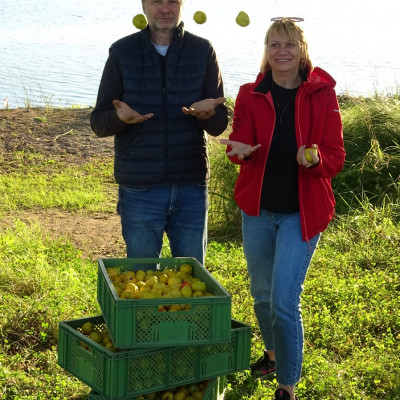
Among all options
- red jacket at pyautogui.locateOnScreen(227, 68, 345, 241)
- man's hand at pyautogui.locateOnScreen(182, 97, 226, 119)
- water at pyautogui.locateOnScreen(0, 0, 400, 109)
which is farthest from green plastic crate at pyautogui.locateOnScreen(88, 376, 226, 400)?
water at pyautogui.locateOnScreen(0, 0, 400, 109)

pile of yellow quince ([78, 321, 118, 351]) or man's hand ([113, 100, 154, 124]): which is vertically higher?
man's hand ([113, 100, 154, 124])

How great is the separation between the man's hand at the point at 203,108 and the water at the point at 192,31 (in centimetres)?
589

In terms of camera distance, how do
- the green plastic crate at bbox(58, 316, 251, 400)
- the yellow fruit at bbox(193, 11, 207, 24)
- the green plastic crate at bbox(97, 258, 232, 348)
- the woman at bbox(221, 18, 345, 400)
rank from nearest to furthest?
the green plastic crate at bbox(97, 258, 232, 348), the green plastic crate at bbox(58, 316, 251, 400), the woman at bbox(221, 18, 345, 400), the yellow fruit at bbox(193, 11, 207, 24)

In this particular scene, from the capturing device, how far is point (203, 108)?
12.1 ft

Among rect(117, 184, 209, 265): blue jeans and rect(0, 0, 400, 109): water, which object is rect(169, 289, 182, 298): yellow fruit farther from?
rect(0, 0, 400, 109): water

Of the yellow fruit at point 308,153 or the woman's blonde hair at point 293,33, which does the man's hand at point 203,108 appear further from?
the yellow fruit at point 308,153

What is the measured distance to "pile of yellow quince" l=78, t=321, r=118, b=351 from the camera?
11.7ft

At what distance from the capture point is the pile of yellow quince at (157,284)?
3.43 m

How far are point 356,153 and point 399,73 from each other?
809cm

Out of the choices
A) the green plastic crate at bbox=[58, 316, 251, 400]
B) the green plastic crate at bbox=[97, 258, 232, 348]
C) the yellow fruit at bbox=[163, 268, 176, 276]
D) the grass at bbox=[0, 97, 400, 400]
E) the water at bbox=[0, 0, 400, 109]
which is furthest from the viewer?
the water at bbox=[0, 0, 400, 109]

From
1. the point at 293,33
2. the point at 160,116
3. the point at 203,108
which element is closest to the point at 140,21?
the point at 160,116

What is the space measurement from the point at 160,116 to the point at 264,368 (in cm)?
148

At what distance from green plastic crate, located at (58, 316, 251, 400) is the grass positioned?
418 millimetres

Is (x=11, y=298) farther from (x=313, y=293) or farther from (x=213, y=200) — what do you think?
(x=213, y=200)
